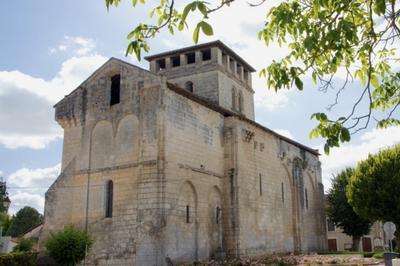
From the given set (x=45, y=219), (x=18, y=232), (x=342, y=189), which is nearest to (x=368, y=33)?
(x=45, y=219)

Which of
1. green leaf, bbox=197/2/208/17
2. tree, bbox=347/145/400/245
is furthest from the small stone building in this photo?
green leaf, bbox=197/2/208/17

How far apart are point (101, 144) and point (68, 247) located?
5.44 metres

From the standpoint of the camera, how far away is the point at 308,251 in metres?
30.6

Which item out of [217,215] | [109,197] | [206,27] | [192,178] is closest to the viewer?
[206,27]

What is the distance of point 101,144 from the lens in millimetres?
20625

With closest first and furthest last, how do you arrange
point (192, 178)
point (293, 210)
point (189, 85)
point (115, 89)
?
point (192, 178) → point (115, 89) → point (293, 210) → point (189, 85)

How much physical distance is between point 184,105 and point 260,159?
7.26 meters

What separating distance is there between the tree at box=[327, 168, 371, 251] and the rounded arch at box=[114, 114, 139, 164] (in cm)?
2054

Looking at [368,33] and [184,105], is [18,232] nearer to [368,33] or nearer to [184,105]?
[184,105]

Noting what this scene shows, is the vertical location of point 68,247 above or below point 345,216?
below

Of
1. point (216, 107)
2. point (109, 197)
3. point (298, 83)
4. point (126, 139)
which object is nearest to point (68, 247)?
point (109, 197)

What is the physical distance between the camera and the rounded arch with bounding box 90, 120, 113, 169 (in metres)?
20.2

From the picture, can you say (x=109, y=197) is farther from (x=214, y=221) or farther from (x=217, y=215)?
(x=217, y=215)

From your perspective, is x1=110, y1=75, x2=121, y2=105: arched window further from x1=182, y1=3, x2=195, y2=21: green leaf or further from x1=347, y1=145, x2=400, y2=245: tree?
x1=182, y1=3, x2=195, y2=21: green leaf
